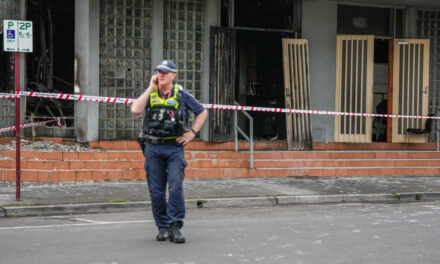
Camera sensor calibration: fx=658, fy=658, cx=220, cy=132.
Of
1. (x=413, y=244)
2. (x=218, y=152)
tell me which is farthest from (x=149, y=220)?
(x=218, y=152)

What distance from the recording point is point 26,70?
13695mm

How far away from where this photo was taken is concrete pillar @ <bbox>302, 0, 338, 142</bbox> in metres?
14.9

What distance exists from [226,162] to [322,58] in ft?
12.2

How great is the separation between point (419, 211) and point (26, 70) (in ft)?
27.5

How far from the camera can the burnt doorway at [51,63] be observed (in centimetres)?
1356

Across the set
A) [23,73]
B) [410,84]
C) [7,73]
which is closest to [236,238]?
[23,73]

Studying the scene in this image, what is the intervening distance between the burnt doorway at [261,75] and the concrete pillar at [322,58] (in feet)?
4.70

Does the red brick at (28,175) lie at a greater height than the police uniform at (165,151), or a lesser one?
lesser

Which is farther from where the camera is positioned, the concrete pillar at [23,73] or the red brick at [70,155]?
the concrete pillar at [23,73]

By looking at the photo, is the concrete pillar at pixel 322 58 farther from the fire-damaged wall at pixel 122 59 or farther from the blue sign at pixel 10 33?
the blue sign at pixel 10 33

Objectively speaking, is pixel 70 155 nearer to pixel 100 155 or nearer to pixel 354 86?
pixel 100 155

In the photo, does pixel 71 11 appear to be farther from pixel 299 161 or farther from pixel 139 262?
pixel 139 262

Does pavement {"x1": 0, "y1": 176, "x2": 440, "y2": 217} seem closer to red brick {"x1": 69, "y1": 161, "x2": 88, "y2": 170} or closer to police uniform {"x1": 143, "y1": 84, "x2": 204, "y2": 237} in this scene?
red brick {"x1": 69, "y1": 161, "x2": 88, "y2": 170}

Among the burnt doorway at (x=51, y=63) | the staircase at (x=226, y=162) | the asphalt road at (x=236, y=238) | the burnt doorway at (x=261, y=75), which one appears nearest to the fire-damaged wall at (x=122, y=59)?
the staircase at (x=226, y=162)
